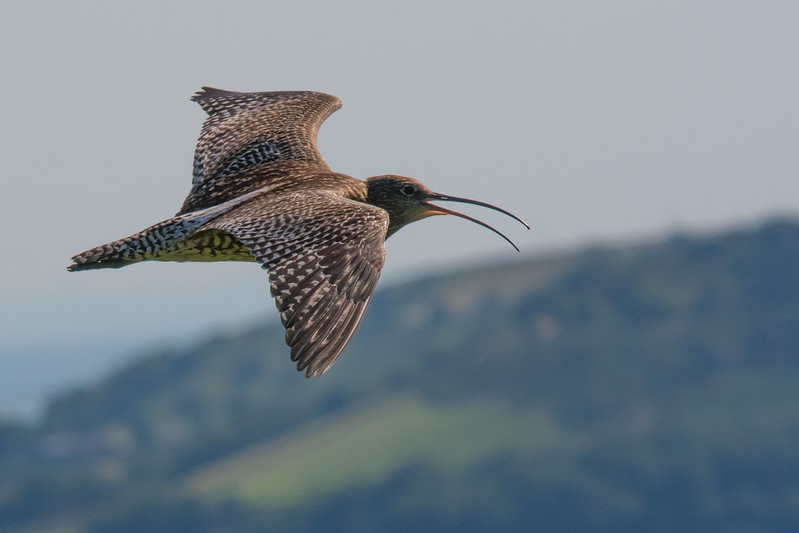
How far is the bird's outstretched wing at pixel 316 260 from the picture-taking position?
14406 mm

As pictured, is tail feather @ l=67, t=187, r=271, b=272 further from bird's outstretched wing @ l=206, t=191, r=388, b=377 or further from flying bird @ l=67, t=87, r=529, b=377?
bird's outstretched wing @ l=206, t=191, r=388, b=377

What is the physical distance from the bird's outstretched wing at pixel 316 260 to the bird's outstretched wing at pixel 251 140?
265 cm

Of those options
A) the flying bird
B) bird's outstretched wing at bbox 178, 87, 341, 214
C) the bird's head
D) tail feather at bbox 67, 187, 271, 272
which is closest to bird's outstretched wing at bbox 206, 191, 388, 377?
Answer: the flying bird

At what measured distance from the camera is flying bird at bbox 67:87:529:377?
48.6 feet

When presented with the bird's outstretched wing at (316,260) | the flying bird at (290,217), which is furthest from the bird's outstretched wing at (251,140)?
the bird's outstretched wing at (316,260)

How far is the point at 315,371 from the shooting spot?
13766 millimetres

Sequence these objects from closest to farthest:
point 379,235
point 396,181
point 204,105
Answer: point 379,235 → point 396,181 → point 204,105

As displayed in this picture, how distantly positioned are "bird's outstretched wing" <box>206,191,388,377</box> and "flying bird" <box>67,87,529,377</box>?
0.01 m

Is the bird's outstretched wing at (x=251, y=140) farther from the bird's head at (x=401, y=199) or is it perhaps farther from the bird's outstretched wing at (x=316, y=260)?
the bird's outstretched wing at (x=316, y=260)

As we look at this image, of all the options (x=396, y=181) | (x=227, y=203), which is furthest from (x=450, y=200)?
(x=227, y=203)

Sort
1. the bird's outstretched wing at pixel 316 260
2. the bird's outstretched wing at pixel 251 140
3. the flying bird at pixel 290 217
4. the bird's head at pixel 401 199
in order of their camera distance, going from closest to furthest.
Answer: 1. the bird's outstretched wing at pixel 316 260
2. the flying bird at pixel 290 217
3. the bird's outstretched wing at pixel 251 140
4. the bird's head at pixel 401 199

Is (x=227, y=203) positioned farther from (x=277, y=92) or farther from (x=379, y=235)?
(x=277, y=92)

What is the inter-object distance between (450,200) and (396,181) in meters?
0.83

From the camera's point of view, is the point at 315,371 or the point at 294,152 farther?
the point at 294,152
